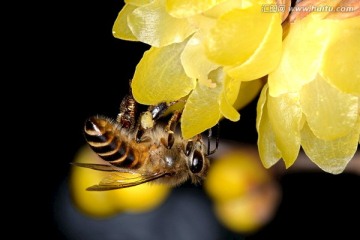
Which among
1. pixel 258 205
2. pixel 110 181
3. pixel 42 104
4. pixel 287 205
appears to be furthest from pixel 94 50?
pixel 110 181

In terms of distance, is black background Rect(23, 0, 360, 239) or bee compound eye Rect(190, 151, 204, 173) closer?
bee compound eye Rect(190, 151, 204, 173)

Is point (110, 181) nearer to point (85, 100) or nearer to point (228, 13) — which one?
point (228, 13)

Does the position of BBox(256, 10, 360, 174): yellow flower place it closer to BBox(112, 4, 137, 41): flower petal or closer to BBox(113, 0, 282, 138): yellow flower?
BBox(113, 0, 282, 138): yellow flower

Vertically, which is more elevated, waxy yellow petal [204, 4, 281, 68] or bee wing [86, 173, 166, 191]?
waxy yellow petal [204, 4, 281, 68]

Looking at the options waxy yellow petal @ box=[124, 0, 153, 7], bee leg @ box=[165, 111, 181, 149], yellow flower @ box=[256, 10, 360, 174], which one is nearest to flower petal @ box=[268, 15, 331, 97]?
yellow flower @ box=[256, 10, 360, 174]

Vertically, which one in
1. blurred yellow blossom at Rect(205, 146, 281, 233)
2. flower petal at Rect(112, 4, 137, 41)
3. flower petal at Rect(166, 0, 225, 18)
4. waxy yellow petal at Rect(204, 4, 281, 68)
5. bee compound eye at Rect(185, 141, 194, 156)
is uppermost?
flower petal at Rect(166, 0, 225, 18)

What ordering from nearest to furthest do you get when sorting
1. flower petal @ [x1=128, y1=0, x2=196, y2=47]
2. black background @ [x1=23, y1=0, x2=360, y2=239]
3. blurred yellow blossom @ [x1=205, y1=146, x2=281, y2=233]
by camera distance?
1. flower petal @ [x1=128, y1=0, x2=196, y2=47]
2. blurred yellow blossom @ [x1=205, y1=146, x2=281, y2=233]
3. black background @ [x1=23, y1=0, x2=360, y2=239]

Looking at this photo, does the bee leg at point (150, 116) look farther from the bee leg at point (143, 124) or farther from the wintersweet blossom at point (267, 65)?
the wintersweet blossom at point (267, 65)

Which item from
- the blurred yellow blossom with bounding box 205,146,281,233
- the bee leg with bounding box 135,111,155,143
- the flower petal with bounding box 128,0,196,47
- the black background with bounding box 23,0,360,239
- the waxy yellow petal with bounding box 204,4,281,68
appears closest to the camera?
the waxy yellow petal with bounding box 204,4,281,68

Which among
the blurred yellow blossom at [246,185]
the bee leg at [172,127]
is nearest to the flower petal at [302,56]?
the bee leg at [172,127]
